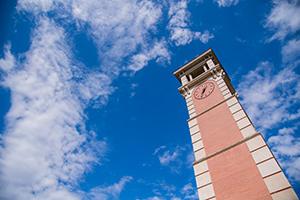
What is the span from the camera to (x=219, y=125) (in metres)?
11.6

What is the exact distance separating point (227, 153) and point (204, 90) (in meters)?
5.94

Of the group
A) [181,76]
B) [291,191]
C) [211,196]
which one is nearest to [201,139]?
[211,196]

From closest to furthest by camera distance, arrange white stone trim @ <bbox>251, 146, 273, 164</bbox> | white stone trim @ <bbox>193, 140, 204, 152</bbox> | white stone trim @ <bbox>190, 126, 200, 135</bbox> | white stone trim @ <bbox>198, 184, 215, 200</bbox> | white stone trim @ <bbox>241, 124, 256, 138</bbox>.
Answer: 1. white stone trim @ <bbox>251, 146, 273, 164</bbox>
2. white stone trim @ <bbox>198, 184, 215, 200</bbox>
3. white stone trim @ <bbox>241, 124, 256, 138</bbox>
4. white stone trim @ <bbox>193, 140, 204, 152</bbox>
5. white stone trim @ <bbox>190, 126, 200, 135</bbox>

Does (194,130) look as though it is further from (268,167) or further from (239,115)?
(268,167)

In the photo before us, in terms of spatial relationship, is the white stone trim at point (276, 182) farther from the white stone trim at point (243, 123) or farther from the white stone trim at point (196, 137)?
the white stone trim at point (196, 137)

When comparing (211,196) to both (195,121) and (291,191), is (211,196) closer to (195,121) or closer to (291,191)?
(291,191)

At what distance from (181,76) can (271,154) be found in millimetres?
10526

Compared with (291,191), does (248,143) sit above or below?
above

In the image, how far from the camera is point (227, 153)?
32.9 feet

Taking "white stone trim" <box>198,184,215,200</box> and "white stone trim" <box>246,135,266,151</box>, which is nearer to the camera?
"white stone trim" <box>198,184,215,200</box>

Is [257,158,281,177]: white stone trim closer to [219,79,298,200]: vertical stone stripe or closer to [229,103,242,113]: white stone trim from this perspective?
[219,79,298,200]: vertical stone stripe

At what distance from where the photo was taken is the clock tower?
26.4ft

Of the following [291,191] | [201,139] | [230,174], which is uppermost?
[201,139]

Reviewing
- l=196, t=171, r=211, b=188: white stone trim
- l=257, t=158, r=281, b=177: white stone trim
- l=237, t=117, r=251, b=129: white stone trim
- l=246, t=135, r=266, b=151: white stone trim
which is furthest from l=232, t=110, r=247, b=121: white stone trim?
l=196, t=171, r=211, b=188: white stone trim
